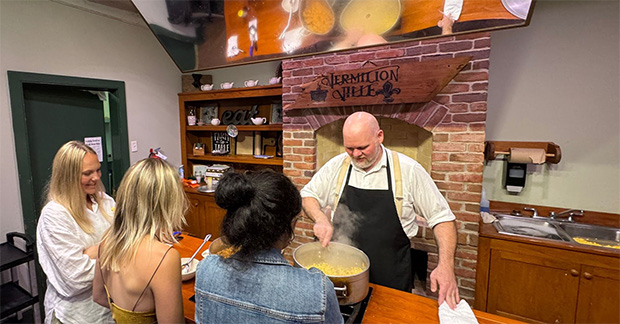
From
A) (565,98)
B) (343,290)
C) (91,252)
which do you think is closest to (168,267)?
(343,290)

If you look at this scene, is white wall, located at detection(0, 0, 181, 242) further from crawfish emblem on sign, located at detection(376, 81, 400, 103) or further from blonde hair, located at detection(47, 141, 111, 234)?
crawfish emblem on sign, located at detection(376, 81, 400, 103)

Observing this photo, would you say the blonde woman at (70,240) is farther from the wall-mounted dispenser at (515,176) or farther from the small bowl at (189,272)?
the wall-mounted dispenser at (515,176)

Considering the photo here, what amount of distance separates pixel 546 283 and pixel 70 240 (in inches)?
121

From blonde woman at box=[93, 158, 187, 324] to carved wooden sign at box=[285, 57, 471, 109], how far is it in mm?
1744

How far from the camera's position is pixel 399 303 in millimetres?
1226

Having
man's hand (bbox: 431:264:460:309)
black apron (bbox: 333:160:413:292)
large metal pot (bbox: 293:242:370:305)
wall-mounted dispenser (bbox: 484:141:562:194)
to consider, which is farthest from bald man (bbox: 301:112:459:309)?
wall-mounted dispenser (bbox: 484:141:562:194)

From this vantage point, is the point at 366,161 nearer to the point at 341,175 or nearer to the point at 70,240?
the point at 341,175

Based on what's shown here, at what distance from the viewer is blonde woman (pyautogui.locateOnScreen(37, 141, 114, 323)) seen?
134cm

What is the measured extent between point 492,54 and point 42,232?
11.7 feet

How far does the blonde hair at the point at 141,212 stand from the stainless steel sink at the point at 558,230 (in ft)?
7.92

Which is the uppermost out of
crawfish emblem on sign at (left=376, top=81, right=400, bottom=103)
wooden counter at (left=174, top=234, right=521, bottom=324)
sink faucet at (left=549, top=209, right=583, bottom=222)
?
crawfish emblem on sign at (left=376, top=81, right=400, bottom=103)

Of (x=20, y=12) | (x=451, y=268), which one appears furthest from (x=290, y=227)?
(x=20, y=12)

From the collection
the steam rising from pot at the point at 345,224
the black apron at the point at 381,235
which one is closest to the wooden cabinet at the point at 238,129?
the steam rising from pot at the point at 345,224

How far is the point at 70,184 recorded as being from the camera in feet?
4.81
